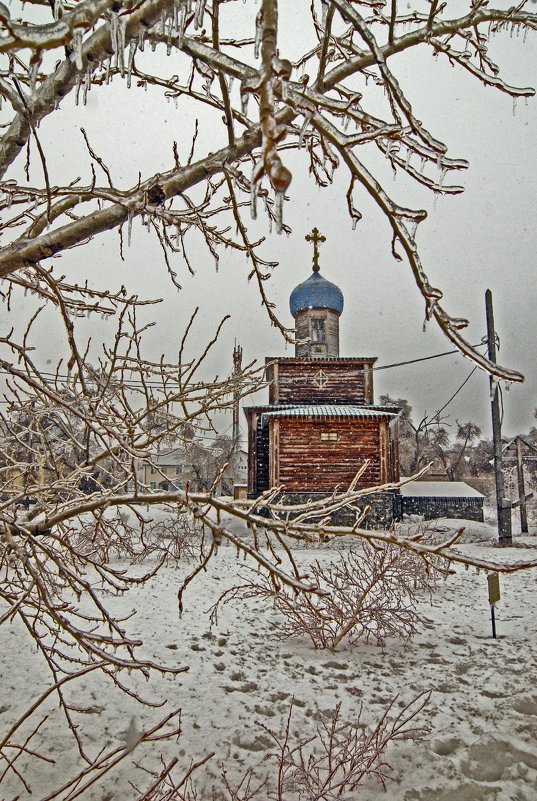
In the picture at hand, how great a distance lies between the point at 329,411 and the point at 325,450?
1.40 m

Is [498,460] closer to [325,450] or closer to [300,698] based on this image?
[325,450]

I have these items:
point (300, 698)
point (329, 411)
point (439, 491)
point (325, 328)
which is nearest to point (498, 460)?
point (329, 411)

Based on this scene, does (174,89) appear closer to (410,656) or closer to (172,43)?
(172,43)

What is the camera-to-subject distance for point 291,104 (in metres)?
1.35

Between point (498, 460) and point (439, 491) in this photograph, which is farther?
point (439, 491)

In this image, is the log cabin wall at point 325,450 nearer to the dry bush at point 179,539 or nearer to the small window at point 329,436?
the small window at point 329,436

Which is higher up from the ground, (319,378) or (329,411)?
(319,378)

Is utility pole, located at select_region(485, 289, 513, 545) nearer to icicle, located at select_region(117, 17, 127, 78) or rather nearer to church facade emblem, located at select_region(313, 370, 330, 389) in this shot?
church facade emblem, located at select_region(313, 370, 330, 389)

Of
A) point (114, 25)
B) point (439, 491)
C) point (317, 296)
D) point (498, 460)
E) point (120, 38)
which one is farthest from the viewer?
point (317, 296)

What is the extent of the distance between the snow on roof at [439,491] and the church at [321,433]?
313 centimetres

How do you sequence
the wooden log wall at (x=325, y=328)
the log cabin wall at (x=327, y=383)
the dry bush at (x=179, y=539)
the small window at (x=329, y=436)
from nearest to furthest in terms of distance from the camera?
the dry bush at (x=179, y=539)
the small window at (x=329, y=436)
the log cabin wall at (x=327, y=383)
the wooden log wall at (x=325, y=328)

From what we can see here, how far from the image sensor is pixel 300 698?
470 centimetres

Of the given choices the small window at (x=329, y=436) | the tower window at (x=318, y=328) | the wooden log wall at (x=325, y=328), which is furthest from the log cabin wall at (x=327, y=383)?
the tower window at (x=318, y=328)

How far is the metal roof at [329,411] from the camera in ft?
59.8
